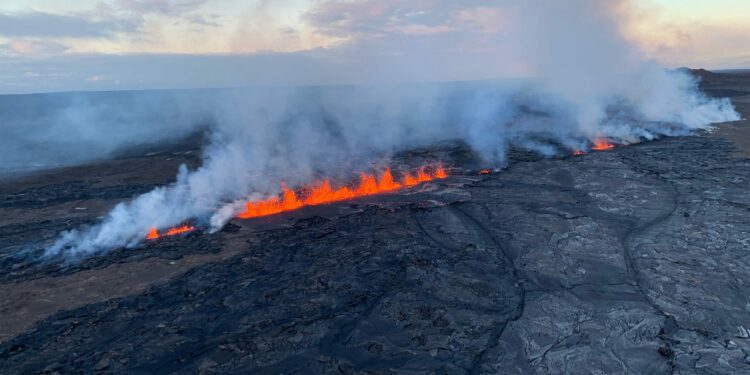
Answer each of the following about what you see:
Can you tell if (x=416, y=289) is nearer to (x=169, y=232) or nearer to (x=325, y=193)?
(x=169, y=232)

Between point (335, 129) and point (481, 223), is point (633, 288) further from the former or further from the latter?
point (335, 129)

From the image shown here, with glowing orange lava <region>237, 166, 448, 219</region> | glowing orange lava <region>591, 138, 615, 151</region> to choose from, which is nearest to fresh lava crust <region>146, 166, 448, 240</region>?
glowing orange lava <region>237, 166, 448, 219</region>

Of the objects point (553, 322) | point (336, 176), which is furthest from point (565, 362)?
point (336, 176)

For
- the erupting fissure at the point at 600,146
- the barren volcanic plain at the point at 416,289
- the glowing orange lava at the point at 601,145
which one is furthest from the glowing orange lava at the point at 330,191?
the glowing orange lava at the point at 601,145

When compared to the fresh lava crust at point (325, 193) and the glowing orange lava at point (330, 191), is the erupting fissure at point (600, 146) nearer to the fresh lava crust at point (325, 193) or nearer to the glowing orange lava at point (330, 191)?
the fresh lava crust at point (325, 193)

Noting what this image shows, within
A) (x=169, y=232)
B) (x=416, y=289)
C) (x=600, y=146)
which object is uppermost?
(x=169, y=232)

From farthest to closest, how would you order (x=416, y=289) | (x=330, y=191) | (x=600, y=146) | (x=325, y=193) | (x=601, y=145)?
1. (x=601, y=145)
2. (x=600, y=146)
3. (x=330, y=191)
4. (x=325, y=193)
5. (x=416, y=289)

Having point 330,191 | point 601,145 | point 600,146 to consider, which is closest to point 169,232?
point 330,191
